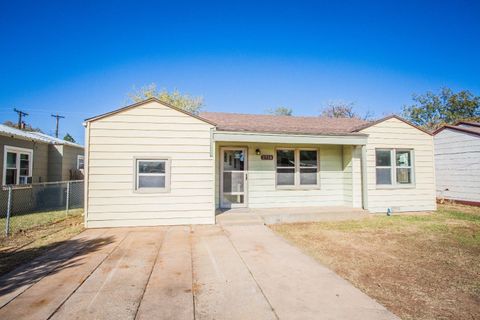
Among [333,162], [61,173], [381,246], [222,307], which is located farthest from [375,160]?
[61,173]

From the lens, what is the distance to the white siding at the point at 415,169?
30.9 ft

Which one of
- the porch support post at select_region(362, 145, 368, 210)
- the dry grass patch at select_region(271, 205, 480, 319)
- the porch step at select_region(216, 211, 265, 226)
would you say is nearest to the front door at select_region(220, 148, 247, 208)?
the porch step at select_region(216, 211, 265, 226)

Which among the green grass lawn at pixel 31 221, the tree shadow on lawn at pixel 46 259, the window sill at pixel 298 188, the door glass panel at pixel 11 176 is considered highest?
the door glass panel at pixel 11 176

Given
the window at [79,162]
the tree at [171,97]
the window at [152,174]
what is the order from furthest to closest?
1. the tree at [171,97]
2. the window at [79,162]
3. the window at [152,174]

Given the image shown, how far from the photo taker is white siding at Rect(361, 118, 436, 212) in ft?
30.9

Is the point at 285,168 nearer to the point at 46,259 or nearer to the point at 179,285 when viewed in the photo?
the point at 179,285

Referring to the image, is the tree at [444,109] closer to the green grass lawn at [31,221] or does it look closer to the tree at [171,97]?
the tree at [171,97]

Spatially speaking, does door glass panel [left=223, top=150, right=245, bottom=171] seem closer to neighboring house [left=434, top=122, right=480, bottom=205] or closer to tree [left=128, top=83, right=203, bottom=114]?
neighboring house [left=434, top=122, right=480, bottom=205]

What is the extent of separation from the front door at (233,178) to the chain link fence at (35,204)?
5.46 m

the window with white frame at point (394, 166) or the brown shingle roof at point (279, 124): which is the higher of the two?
the brown shingle roof at point (279, 124)

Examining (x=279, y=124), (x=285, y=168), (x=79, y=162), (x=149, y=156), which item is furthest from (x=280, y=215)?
(x=79, y=162)

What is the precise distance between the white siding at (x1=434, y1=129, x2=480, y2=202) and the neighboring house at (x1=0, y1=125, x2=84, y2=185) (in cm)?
1929

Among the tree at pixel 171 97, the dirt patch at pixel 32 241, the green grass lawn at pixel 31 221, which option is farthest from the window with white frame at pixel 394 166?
the tree at pixel 171 97

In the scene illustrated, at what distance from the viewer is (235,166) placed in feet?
30.6
